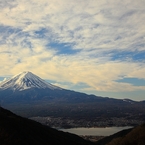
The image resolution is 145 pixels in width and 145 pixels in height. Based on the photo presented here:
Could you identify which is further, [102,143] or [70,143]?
[102,143]

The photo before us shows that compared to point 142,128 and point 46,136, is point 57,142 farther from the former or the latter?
point 142,128

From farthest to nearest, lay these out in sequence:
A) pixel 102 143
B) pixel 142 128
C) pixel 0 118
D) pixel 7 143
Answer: pixel 102 143, pixel 142 128, pixel 0 118, pixel 7 143

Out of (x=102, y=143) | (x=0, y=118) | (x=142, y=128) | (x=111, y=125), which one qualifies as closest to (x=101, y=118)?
(x=111, y=125)

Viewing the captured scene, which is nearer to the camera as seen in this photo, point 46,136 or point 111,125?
point 46,136

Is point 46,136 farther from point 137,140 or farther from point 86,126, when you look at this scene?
point 86,126

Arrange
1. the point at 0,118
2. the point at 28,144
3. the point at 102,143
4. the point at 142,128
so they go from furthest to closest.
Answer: the point at 102,143 → the point at 142,128 → the point at 0,118 → the point at 28,144

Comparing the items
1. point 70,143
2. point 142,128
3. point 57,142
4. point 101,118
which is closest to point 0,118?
point 57,142

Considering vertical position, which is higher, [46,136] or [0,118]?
[0,118]

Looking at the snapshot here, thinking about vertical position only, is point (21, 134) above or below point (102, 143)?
above

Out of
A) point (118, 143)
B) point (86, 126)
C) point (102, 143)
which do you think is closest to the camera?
point (118, 143)
